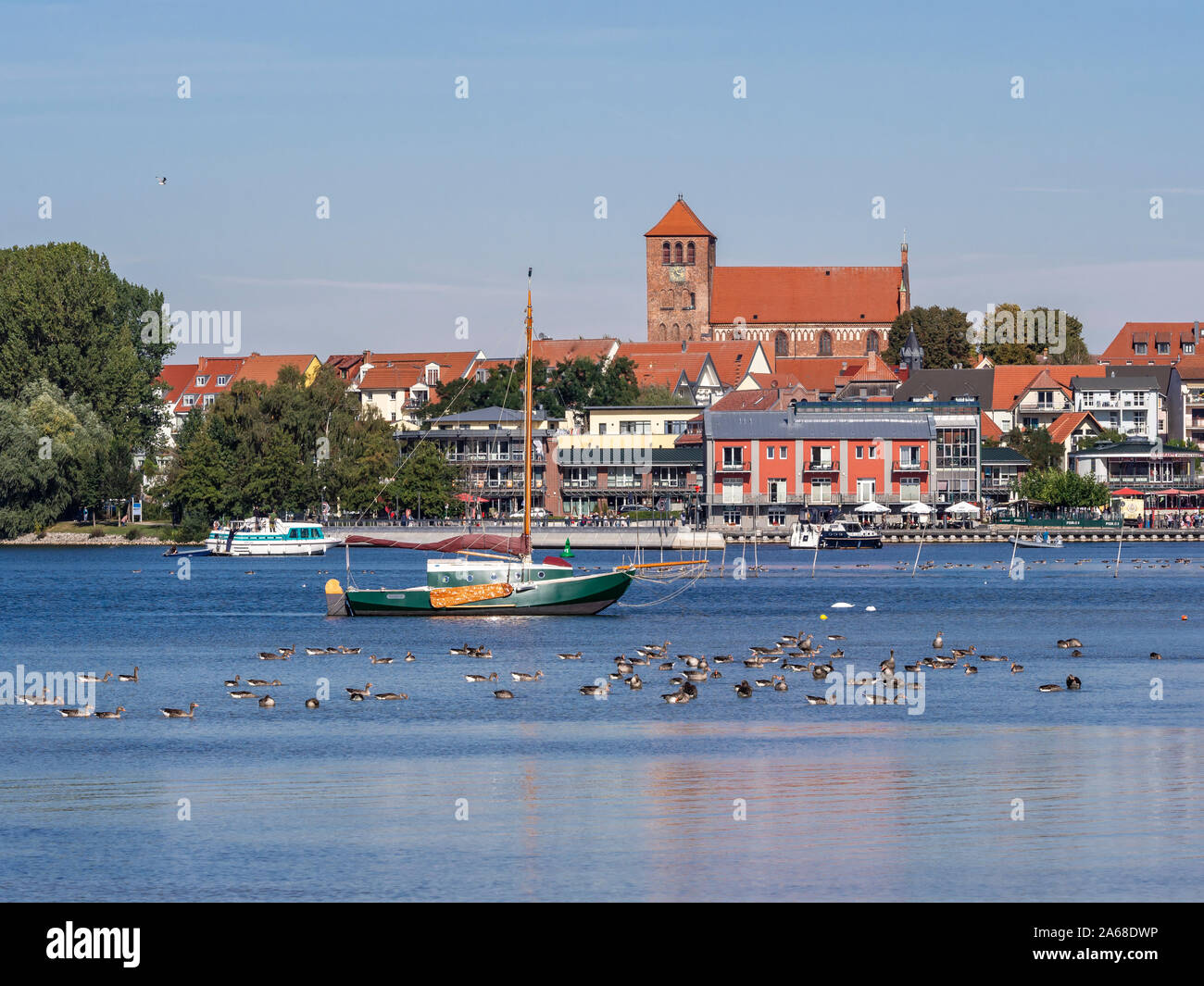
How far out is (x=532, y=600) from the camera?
61.8 metres

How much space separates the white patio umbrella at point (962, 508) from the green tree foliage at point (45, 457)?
62.9 meters

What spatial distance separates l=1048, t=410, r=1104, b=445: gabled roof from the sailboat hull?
103 metres

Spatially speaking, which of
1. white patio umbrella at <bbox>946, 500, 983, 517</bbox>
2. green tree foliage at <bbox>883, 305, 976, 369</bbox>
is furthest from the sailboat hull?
green tree foliage at <bbox>883, 305, 976, 369</bbox>

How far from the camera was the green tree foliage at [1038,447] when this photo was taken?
153750 millimetres

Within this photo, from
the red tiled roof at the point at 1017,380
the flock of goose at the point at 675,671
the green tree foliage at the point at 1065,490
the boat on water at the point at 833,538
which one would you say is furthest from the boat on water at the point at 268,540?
the red tiled roof at the point at 1017,380

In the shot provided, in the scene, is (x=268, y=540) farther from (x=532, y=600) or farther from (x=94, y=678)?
(x=94, y=678)

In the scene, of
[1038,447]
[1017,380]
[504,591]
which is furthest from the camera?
[1017,380]

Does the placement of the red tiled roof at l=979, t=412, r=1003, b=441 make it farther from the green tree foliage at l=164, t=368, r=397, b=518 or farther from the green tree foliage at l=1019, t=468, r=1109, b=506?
the green tree foliage at l=164, t=368, r=397, b=518

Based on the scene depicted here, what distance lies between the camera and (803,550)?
129750 millimetres

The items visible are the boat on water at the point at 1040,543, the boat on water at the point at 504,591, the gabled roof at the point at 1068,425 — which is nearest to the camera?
the boat on water at the point at 504,591

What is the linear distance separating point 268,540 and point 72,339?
26.3 meters

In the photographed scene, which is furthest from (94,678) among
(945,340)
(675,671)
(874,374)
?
(945,340)

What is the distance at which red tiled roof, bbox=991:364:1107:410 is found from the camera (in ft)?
559

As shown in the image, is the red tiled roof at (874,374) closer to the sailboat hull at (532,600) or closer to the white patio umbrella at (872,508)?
the white patio umbrella at (872,508)
